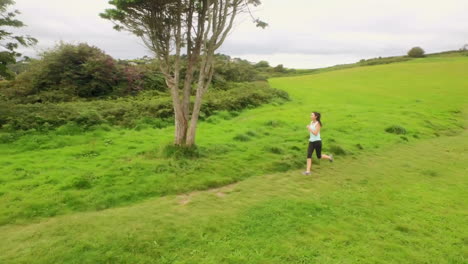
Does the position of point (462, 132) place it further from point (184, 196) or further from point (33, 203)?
point (33, 203)

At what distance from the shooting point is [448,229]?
7977mm

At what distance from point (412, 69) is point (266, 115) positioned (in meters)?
56.0

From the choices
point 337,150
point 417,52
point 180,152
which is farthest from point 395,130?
point 417,52

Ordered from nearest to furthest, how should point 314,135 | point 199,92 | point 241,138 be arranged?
1. point 314,135
2. point 199,92
3. point 241,138

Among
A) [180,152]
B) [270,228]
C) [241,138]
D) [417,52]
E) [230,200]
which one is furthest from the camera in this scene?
[417,52]

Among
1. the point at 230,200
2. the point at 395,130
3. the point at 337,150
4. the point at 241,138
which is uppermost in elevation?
the point at 241,138

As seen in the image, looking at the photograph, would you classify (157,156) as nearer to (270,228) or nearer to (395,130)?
(270,228)

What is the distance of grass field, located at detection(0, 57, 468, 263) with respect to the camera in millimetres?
6742

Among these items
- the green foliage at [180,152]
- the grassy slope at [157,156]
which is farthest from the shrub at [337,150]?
the green foliage at [180,152]

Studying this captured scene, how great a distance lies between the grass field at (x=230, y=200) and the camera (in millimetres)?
6742

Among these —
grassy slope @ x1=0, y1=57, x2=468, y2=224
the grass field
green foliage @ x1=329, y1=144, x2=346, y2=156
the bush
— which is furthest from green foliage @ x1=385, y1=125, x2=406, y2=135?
the bush

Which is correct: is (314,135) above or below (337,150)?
above

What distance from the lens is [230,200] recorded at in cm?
937

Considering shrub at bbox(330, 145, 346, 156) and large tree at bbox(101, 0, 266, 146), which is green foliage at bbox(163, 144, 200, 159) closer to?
large tree at bbox(101, 0, 266, 146)
